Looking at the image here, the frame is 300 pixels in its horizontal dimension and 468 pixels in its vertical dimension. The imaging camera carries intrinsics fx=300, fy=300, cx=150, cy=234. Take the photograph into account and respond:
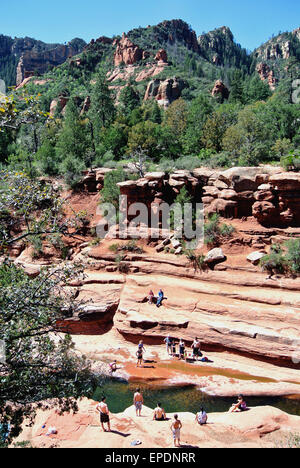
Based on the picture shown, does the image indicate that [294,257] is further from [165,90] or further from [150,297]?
[165,90]

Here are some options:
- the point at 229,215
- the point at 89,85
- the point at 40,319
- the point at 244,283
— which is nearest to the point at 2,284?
the point at 40,319

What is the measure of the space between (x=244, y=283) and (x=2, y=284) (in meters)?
13.3

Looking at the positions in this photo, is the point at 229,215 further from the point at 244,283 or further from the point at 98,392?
the point at 98,392

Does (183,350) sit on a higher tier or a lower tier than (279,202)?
lower

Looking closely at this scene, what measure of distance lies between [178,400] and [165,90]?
68.2 metres

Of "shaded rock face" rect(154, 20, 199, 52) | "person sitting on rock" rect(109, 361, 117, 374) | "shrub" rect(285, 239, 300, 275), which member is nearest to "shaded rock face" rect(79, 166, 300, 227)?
"shrub" rect(285, 239, 300, 275)

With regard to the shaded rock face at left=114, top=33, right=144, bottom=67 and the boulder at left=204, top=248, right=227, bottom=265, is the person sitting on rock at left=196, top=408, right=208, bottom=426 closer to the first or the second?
the boulder at left=204, top=248, right=227, bottom=265

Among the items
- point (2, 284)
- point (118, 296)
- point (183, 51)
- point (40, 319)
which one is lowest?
point (118, 296)

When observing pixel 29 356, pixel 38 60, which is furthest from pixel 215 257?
pixel 38 60

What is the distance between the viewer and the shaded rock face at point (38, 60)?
126500 mm

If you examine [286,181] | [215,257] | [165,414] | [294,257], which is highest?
[286,181]

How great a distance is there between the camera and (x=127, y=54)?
94125mm

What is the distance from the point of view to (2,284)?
701 cm

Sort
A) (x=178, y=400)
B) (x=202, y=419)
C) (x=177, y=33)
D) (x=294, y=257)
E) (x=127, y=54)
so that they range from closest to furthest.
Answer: (x=202, y=419) → (x=178, y=400) → (x=294, y=257) → (x=127, y=54) → (x=177, y=33)
